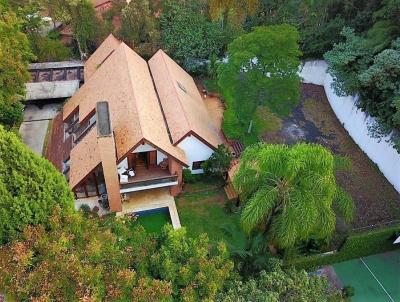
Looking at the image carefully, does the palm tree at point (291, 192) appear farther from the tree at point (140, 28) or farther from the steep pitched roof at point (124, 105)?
the tree at point (140, 28)

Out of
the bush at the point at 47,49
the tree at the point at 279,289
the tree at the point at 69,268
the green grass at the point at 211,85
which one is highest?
the tree at the point at 69,268

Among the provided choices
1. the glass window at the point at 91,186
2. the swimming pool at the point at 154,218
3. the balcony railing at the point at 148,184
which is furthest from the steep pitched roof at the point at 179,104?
the glass window at the point at 91,186

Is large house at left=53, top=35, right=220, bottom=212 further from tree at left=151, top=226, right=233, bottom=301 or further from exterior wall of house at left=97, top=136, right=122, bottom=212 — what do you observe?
tree at left=151, top=226, right=233, bottom=301

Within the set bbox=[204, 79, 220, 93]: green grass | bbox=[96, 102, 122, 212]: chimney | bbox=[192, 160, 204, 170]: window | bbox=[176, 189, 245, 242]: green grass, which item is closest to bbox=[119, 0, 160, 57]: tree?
bbox=[204, 79, 220, 93]: green grass

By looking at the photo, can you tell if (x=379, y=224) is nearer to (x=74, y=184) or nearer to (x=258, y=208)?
(x=258, y=208)

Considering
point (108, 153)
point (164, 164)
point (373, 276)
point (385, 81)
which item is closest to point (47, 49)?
point (164, 164)
